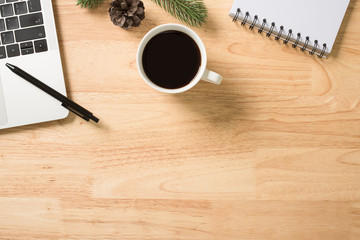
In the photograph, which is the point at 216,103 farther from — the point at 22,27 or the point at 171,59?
the point at 22,27

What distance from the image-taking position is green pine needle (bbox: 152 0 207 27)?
63 centimetres

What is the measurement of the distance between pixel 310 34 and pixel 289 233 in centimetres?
43

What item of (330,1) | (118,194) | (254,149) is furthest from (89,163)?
(330,1)

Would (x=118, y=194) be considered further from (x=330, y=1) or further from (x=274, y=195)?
(x=330, y=1)

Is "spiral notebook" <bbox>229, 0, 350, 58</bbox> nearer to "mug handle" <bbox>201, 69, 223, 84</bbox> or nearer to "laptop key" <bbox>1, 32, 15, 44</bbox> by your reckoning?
"mug handle" <bbox>201, 69, 223, 84</bbox>

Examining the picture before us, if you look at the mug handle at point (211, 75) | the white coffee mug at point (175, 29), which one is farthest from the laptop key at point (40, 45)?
the mug handle at point (211, 75)

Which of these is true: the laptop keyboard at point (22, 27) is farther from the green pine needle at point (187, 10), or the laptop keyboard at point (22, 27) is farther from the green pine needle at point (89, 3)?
the green pine needle at point (187, 10)

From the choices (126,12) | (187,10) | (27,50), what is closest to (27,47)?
(27,50)

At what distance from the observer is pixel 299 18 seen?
636mm

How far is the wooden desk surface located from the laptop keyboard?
0.14 ft

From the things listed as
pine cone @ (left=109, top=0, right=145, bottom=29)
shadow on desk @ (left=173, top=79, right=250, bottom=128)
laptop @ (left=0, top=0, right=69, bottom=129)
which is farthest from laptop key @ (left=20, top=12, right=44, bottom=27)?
shadow on desk @ (left=173, top=79, right=250, bottom=128)

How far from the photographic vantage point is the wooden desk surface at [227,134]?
654 millimetres

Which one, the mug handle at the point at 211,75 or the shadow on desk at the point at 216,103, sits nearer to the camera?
the mug handle at the point at 211,75

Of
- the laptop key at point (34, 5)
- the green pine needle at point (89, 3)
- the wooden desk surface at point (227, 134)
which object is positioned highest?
the green pine needle at point (89, 3)
